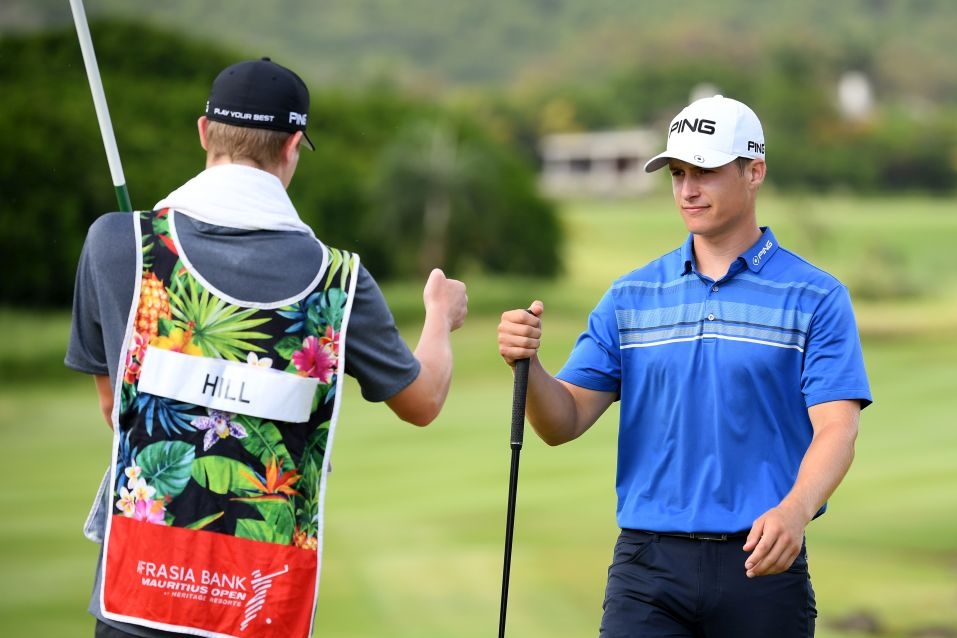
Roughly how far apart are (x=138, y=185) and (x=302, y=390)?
1485cm

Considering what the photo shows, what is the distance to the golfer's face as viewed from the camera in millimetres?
2861

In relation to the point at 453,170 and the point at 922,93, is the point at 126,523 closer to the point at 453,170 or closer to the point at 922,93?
the point at 453,170

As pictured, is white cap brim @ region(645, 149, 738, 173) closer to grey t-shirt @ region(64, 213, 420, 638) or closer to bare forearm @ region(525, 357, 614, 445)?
bare forearm @ region(525, 357, 614, 445)

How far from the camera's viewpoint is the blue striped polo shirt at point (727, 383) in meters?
2.74

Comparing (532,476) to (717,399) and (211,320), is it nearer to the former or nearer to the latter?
(717,399)

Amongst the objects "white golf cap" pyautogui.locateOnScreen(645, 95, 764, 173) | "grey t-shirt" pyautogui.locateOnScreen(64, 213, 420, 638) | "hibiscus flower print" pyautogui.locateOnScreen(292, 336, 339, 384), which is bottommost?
"hibiscus flower print" pyautogui.locateOnScreen(292, 336, 339, 384)

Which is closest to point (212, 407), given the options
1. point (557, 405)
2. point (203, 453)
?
point (203, 453)

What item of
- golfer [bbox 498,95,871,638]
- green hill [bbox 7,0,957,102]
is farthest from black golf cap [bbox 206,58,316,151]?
green hill [bbox 7,0,957,102]

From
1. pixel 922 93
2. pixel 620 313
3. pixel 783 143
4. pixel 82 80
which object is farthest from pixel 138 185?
pixel 620 313

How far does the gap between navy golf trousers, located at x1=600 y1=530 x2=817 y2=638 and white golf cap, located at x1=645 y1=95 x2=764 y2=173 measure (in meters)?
0.74

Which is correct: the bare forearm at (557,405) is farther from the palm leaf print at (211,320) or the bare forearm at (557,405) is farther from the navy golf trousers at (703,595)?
the palm leaf print at (211,320)

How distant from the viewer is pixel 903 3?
18891mm

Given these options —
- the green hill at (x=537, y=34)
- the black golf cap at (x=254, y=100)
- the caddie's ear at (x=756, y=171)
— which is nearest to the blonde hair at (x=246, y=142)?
the black golf cap at (x=254, y=100)

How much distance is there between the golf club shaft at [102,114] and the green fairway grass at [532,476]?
206 inches
